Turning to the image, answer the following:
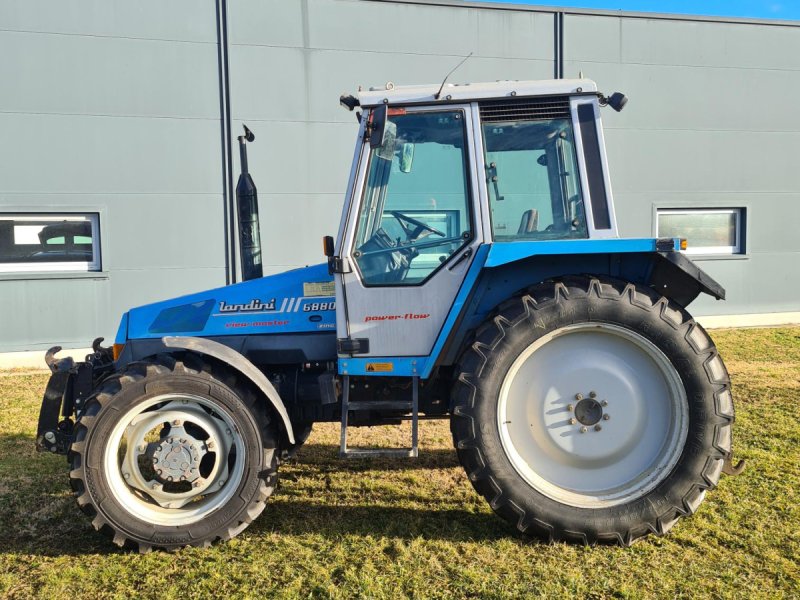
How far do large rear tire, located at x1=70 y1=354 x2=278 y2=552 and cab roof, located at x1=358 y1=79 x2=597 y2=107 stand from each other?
1695 millimetres

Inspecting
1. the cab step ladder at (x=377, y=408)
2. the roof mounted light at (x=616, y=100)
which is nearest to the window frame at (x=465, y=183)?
the cab step ladder at (x=377, y=408)

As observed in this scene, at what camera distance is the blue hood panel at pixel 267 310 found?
3.69 meters

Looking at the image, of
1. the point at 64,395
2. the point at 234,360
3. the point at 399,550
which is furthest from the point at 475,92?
the point at 64,395

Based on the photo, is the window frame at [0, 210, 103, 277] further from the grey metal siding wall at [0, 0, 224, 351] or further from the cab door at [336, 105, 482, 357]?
the cab door at [336, 105, 482, 357]

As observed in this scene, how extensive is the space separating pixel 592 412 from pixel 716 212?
8.09 m

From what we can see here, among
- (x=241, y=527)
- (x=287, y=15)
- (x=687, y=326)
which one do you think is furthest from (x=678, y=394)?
(x=287, y=15)

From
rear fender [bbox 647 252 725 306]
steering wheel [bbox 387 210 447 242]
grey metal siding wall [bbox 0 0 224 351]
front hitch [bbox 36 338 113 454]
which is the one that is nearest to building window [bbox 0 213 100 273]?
grey metal siding wall [bbox 0 0 224 351]

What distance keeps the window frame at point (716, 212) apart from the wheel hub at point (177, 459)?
8.54 metres

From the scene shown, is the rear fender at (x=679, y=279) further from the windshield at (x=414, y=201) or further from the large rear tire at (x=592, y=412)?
the windshield at (x=414, y=201)

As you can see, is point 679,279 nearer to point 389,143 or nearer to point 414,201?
point 414,201

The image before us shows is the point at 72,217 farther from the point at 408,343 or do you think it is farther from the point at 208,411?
the point at 408,343

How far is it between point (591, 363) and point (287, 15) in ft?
23.5

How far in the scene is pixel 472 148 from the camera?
3277 mm

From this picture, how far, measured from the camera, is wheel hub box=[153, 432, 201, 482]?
3207 millimetres
